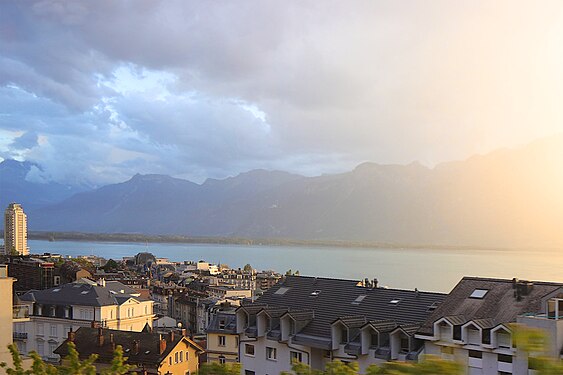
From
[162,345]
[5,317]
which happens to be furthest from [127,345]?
[5,317]

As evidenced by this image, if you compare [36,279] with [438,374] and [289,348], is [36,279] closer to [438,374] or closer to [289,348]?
[289,348]

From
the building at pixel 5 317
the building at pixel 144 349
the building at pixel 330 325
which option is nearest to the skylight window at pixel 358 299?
the building at pixel 330 325

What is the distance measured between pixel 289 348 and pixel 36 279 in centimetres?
5078

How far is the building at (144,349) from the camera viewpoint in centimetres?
2670

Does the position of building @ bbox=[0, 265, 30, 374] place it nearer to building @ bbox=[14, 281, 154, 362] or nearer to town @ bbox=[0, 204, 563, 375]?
town @ bbox=[0, 204, 563, 375]

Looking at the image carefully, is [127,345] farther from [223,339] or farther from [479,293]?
[479,293]

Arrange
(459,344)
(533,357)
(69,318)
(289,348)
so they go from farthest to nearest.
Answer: (69,318), (289,348), (459,344), (533,357)

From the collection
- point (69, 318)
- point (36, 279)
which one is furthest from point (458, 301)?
point (36, 279)

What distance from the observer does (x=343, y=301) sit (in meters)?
23.0

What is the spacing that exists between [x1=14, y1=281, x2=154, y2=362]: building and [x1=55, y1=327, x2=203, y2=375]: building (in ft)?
26.9

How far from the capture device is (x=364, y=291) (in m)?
23.5

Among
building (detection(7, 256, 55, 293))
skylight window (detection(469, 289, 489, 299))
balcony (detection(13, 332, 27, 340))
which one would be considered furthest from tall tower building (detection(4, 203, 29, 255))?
skylight window (detection(469, 289, 489, 299))

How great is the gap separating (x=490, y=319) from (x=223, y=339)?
33.6ft

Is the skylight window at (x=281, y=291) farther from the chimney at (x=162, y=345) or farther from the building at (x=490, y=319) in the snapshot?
the building at (x=490, y=319)
